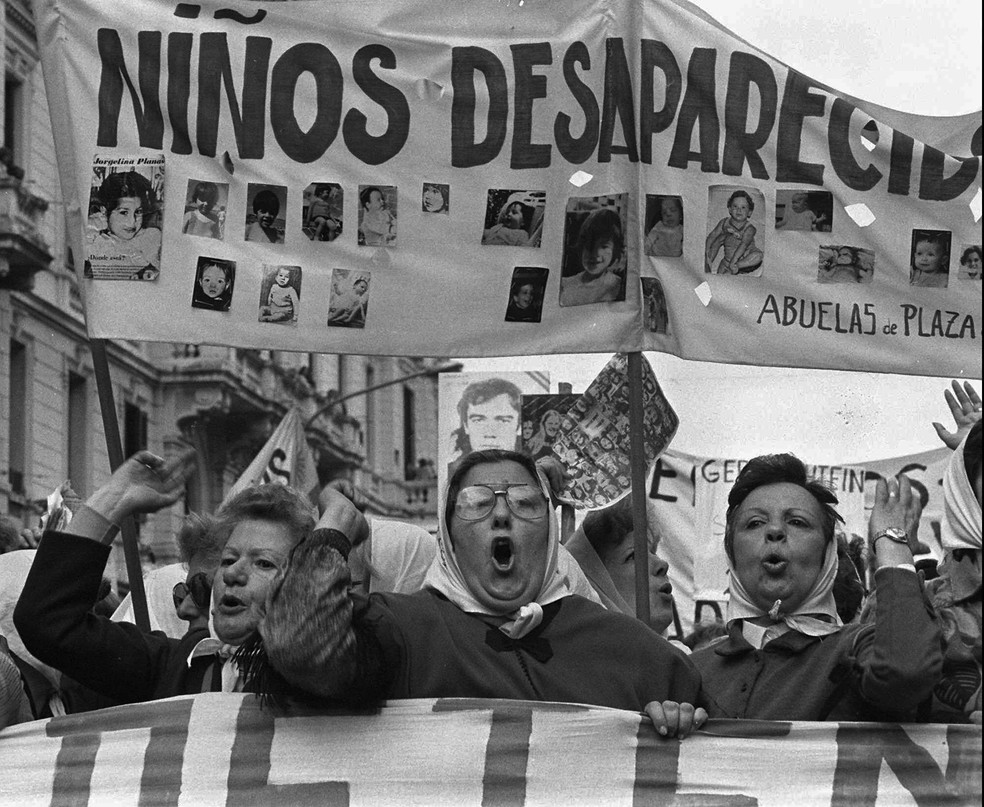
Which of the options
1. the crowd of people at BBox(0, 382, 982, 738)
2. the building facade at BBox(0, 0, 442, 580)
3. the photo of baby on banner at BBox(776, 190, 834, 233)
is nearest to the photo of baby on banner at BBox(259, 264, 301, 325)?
the crowd of people at BBox(0, 382, 982, 738)

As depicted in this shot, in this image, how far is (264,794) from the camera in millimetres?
→ 4312

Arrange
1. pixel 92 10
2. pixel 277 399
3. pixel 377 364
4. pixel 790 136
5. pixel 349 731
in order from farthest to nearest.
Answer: pixel 377 364
pixel 277 399
pixel 790 136
pixel 92 10
pixel 349 731

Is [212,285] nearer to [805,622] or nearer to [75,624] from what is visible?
[75,624]

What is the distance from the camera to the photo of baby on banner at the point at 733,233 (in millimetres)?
6098

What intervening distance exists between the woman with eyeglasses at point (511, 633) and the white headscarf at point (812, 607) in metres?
0.41

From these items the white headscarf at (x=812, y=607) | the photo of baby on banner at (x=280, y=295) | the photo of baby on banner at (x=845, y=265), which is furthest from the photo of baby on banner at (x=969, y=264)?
the photo of baby on banner at (x=280, y=295)

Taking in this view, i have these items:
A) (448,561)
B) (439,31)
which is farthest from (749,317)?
(448,561)

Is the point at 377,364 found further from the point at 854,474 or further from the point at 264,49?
the point at 264,49

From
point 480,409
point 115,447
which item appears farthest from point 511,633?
point 480,409

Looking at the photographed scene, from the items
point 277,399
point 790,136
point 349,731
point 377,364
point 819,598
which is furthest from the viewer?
point 377,364

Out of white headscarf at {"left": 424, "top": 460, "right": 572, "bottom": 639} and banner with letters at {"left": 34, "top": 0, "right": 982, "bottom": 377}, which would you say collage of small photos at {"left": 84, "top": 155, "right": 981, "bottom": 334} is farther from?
white headscarf at {"left": 424, "top": 460, "right": 572, "bottom": 639}

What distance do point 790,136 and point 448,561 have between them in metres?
2.42

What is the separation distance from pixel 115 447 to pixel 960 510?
8.17 ft

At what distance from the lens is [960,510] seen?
3.87 meters
